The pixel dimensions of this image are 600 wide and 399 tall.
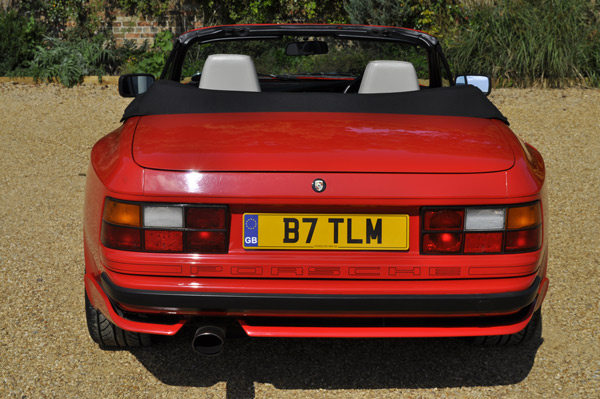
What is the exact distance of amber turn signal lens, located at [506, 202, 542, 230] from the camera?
2652 millimetres

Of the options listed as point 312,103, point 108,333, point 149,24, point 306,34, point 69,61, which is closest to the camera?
point 312,103

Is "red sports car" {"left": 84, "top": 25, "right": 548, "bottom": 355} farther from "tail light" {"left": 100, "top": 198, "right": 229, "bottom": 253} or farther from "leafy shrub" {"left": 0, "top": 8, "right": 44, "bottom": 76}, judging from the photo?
"leafy shrub" {"left": 0, "top": 8, "right": 44, "bottom": 76}

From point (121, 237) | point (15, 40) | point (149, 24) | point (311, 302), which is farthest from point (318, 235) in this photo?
point (149, 24)

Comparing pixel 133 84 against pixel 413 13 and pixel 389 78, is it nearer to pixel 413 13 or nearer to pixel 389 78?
pixel 389 78

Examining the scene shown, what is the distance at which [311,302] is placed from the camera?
8.56 ft

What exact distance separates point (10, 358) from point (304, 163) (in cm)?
181

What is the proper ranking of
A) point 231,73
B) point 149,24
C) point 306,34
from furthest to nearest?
point 149,24, point 306,34, point 231,73

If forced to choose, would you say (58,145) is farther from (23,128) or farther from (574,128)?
(574,128)

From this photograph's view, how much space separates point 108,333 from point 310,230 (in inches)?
50.3

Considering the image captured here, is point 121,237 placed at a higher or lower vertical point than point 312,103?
lower

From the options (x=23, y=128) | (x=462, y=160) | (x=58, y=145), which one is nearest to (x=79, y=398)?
(x=462, y=160)

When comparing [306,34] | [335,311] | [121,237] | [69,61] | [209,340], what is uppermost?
[306,34]

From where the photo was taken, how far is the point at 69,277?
456 cm

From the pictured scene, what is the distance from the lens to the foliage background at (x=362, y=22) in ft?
36.1
